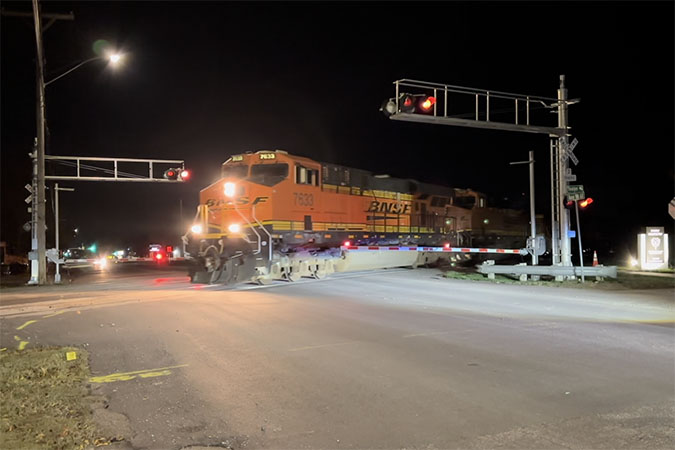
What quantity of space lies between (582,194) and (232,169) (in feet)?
40.8

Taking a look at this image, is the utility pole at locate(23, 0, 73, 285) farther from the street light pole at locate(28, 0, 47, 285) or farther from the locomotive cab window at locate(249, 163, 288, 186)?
the locomotive cab window at locate(249, 163, 288, 186)

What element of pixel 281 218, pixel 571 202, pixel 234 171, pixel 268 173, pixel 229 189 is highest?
pixel 234 171

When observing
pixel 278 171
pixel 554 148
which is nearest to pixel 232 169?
pixel 278 171

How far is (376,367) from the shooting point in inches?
266

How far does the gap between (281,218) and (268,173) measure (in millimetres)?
1791

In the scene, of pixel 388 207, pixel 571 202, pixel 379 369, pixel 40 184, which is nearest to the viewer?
pixel 379 369

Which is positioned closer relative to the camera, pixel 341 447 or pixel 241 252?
pixel 341 447

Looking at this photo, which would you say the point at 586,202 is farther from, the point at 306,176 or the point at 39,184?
the point at 39,184

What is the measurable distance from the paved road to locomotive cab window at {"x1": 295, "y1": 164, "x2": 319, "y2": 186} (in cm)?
644

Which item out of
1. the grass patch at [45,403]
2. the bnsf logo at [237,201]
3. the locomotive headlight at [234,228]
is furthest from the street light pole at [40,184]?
the grass patch at [45,403]

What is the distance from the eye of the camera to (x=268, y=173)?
715 inches

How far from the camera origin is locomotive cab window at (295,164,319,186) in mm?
18344

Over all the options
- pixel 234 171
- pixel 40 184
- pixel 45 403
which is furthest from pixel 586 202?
pixel 40 184

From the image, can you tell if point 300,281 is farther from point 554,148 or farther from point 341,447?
point 341,447
